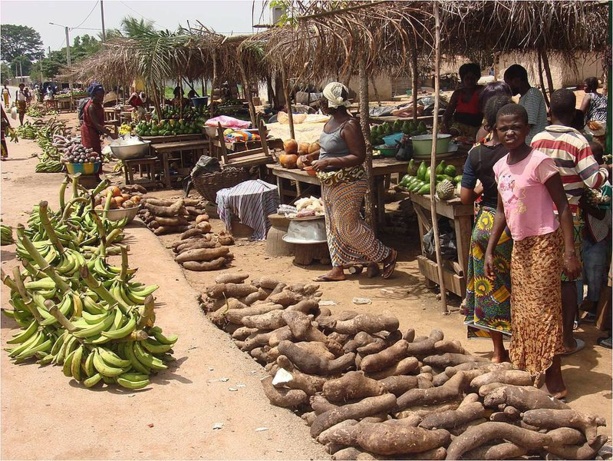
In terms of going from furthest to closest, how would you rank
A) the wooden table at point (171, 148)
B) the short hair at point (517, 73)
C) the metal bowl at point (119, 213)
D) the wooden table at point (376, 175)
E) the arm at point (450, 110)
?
the wooden table at point (171, 148), the metal bowl at point (119, 213), the arm at point (450, 110), the wooden table at point (376, 175), the short hair at point (517, 73)

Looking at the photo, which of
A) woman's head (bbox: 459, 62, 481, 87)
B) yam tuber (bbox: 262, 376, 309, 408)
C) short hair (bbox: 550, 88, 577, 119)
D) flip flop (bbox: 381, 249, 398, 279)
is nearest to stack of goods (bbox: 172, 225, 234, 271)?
flip flop (bbox: 381, 249, 398, 279)

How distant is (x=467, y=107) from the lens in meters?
8.86

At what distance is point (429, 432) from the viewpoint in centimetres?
335

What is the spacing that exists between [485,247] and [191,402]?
2.06 metres

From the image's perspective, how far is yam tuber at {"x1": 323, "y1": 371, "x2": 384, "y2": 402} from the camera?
12.2 feet

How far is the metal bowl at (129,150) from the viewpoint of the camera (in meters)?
12.4

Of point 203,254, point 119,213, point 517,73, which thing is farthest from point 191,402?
point 119,213

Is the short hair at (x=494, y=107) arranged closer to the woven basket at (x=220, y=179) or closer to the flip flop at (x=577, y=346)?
the flip flop at (x=577, y=346)

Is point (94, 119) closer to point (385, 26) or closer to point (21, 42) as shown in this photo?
point (385, 26)

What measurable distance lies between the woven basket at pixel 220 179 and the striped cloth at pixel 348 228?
3.35m

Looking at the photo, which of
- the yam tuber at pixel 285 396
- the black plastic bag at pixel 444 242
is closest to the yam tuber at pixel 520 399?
→ the yam tuber at pixel 285 396

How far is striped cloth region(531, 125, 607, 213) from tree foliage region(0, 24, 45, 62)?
112940mm

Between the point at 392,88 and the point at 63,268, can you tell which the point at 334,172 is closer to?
the point at 63,268

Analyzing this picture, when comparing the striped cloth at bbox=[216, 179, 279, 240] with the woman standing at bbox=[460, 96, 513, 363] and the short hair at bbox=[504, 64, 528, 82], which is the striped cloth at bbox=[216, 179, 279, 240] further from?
the woman standing at bbox=[460, 96, 513, 363]
